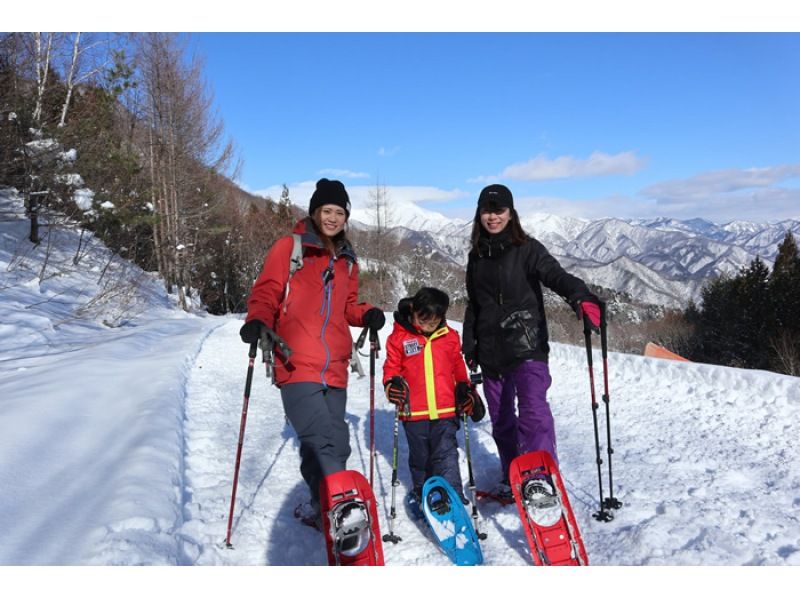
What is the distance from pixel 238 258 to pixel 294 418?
3476 cm

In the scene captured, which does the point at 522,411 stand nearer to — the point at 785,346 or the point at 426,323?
the point at 426,323

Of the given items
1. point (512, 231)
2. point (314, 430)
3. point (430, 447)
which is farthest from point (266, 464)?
point (512, 231)

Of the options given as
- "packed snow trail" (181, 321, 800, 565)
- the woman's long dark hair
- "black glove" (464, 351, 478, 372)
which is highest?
the woman's long dark hair

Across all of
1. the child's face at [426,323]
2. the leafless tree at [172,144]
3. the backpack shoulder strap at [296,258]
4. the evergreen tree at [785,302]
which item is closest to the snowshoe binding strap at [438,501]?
the child's face at [426,323]

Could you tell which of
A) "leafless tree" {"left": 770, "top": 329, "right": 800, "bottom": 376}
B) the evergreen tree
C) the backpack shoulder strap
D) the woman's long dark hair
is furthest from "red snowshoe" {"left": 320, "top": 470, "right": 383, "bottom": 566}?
the evergreen tree

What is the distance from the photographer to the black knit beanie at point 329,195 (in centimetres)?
345

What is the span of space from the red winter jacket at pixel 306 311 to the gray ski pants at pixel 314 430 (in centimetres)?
8

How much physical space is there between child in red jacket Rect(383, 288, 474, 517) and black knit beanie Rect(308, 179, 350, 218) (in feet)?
3.44

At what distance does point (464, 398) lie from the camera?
383 cm

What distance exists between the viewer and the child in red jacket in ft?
12.4

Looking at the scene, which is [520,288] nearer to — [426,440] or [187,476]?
[426,440]

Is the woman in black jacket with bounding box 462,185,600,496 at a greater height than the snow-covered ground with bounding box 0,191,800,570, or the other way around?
the woman in black jacket with bounding box 462,185,600,496

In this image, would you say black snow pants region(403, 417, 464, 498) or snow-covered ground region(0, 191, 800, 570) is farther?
black snow pants region(403, 417, 464, 498)

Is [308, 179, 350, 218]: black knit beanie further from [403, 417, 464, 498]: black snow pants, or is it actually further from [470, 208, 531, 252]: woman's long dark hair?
[403, 417, 464, 498]: black snow pants
